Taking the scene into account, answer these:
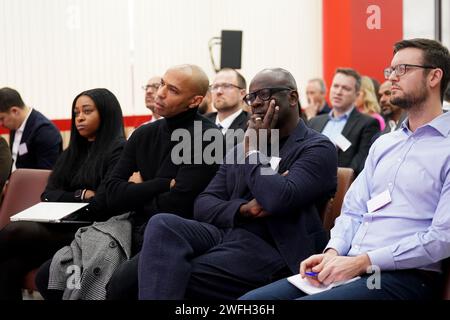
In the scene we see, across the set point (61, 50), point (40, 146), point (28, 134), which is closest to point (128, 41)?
point (61, 50)

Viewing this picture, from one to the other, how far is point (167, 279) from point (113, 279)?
0.40 metres

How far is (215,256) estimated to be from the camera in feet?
8.17

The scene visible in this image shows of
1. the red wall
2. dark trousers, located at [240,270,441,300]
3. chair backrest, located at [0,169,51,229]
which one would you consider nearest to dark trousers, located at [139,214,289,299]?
dark trousers, located at [240,270,441,300]

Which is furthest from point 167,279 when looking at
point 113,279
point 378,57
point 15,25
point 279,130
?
point 378,57

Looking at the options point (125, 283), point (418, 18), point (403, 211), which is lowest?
point (125, 283)

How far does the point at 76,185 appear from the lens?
3.43 m

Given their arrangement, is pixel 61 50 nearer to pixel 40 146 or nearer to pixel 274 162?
pixel 40 146

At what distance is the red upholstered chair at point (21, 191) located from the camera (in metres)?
3.50

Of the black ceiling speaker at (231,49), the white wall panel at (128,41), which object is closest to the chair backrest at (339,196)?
the white wall panel at (128,41)

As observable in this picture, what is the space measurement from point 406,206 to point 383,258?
203 mm

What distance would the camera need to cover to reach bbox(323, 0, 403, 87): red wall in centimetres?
785

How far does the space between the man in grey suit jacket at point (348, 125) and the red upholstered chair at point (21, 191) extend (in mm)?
2111

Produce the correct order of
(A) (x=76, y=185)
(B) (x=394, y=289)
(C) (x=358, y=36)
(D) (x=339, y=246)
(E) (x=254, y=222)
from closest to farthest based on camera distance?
1. (B) (x=394, y=289)
2. (D) (x=339, y=246)
3. (E) (x=254, y=222)
4. (A) (x=76, y=185)
5. (C) (x=358, y=36)

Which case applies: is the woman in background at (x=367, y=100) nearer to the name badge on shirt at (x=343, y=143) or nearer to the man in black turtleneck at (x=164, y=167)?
the name badge on shirt at (x=343, y=143)
